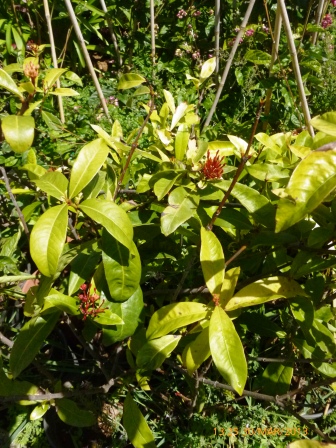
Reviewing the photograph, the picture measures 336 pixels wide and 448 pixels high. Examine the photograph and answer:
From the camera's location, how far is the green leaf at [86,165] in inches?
38.8

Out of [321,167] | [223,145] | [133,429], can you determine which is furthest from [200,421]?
[321,167]

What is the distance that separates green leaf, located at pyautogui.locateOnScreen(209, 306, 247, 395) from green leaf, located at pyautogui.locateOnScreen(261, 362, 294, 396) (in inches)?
20.6

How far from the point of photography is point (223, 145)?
1.34 metres

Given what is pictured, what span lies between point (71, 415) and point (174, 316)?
0.62 meters

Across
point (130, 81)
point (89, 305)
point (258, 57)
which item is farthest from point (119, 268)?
point (258, 57)

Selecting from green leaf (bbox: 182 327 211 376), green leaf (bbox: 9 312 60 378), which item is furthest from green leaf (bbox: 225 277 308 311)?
green leaf (bbox: 9 312 60 378)

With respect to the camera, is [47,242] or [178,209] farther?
[178,209]

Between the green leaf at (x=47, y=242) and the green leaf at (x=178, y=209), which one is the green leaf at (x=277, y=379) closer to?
the green leaf at (x=178, y=209)

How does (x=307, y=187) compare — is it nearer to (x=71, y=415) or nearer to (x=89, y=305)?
(x=89, y=305)

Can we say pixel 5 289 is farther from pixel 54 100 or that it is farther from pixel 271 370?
pixel 54 100

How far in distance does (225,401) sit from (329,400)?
1.28 ft

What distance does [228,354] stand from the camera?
35.0 inches

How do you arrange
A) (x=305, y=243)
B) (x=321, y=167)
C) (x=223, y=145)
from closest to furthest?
(x=321, y=167) → (x=305, y=243) → (x=223, y=145)

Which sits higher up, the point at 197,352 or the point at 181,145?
the point at 181,145
